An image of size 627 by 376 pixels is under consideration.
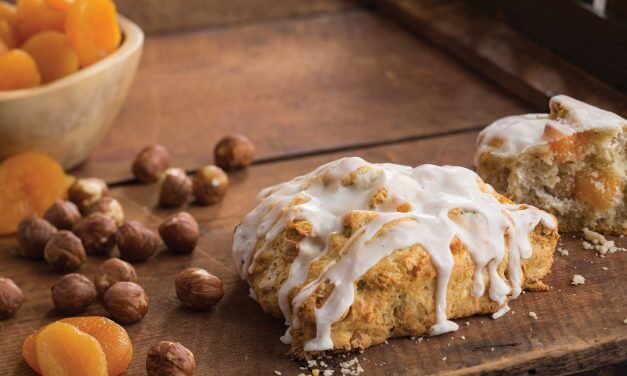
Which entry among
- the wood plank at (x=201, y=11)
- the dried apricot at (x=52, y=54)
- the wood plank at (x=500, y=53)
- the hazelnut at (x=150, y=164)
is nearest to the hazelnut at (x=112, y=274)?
the hazelnut at (x=150, y=164)

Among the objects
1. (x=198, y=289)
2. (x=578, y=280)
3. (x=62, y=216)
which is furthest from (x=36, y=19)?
(x=578, y=280)

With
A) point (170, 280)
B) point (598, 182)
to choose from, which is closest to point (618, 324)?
point (598, 182)

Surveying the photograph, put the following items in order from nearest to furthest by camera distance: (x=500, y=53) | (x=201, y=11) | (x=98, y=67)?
1. (x=98, y=67)
2. (x=500, y=53)
3. (x=201, y=11)

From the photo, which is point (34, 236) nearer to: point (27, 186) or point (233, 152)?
point (27, 186)

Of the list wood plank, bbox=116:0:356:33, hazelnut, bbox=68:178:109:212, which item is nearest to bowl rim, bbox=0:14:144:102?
hazelnut, bbox=68:178:109:212

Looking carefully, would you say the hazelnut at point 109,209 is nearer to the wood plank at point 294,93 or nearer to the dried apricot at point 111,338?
the wood plank at point 294,93

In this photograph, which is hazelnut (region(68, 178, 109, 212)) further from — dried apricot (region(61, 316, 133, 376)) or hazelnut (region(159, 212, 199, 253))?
dried apricot (region(61, 316, 133, 376))

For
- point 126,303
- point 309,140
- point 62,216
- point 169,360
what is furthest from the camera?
point 309,140
